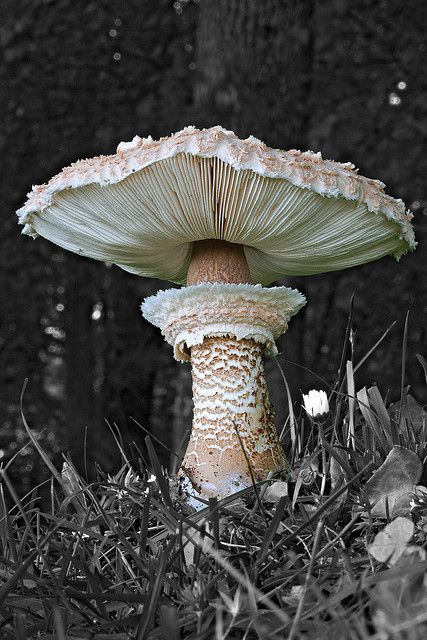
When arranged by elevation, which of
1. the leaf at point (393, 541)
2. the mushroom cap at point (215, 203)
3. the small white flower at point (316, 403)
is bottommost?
the leaf at point (393, 541)

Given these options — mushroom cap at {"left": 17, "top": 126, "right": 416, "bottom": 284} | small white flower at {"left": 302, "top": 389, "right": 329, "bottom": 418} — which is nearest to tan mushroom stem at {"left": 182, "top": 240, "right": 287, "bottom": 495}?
mushroom cap at {"left": 17, "top": 126, "right": 416, "bottom": 284}

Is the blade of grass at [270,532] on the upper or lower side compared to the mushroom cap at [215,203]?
lower

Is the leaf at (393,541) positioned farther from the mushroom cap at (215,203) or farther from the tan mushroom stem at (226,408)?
the mushroom cap at (215,203)

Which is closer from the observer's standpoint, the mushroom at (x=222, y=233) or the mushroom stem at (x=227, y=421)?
the mushroom at (x=222, y=233)

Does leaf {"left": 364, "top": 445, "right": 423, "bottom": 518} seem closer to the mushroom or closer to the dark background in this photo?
the mushroom

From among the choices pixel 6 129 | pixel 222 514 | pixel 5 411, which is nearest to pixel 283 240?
pixel 222 514

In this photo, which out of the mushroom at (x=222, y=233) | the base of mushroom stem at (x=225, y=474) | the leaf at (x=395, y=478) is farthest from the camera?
the base of mushroom stem at (x=225, y=474)

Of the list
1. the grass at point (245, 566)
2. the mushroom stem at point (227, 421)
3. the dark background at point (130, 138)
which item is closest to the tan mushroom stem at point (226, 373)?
the mushroom stem at point (227, 421)
